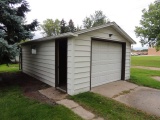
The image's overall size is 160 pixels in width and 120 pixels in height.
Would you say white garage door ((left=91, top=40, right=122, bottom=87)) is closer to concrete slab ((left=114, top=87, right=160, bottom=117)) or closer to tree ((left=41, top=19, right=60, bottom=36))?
concrete slab ((left=114, top=87, right=160, bottom=117))

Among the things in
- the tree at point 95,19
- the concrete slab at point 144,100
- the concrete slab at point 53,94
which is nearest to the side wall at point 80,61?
the concrete slab at point 53,94

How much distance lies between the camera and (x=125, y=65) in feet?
25.6

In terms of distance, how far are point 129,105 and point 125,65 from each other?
3.74m

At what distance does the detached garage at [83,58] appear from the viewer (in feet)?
17.0

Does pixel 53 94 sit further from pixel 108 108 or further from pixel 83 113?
pixel 108 108

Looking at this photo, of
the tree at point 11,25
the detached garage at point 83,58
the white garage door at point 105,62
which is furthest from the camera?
the white garage door at point 105,62

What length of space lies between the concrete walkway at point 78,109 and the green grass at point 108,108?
183mm

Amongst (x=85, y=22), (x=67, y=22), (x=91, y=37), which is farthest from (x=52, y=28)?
(x=91, y=37)

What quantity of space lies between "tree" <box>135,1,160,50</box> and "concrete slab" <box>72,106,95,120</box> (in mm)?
19595

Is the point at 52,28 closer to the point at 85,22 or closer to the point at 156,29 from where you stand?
the point at 85,22

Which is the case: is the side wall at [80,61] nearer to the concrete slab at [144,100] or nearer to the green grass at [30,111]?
the green grass at [30,111]

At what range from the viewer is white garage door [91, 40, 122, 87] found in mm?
6246

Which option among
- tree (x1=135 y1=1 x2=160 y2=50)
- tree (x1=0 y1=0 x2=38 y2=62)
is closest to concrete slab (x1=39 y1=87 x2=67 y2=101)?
tree (x1=0 y1=0 x2=38 y2=62)

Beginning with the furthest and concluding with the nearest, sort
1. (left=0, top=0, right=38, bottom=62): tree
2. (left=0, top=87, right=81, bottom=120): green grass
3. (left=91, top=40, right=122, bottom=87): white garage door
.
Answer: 1. (left=91, top=40, right=122, bottom=87): white garage door
2. (left=0, top=0, right=38, bottom=62): tree
3. (left=0, top=87, right=81, bottom=120): green grass
